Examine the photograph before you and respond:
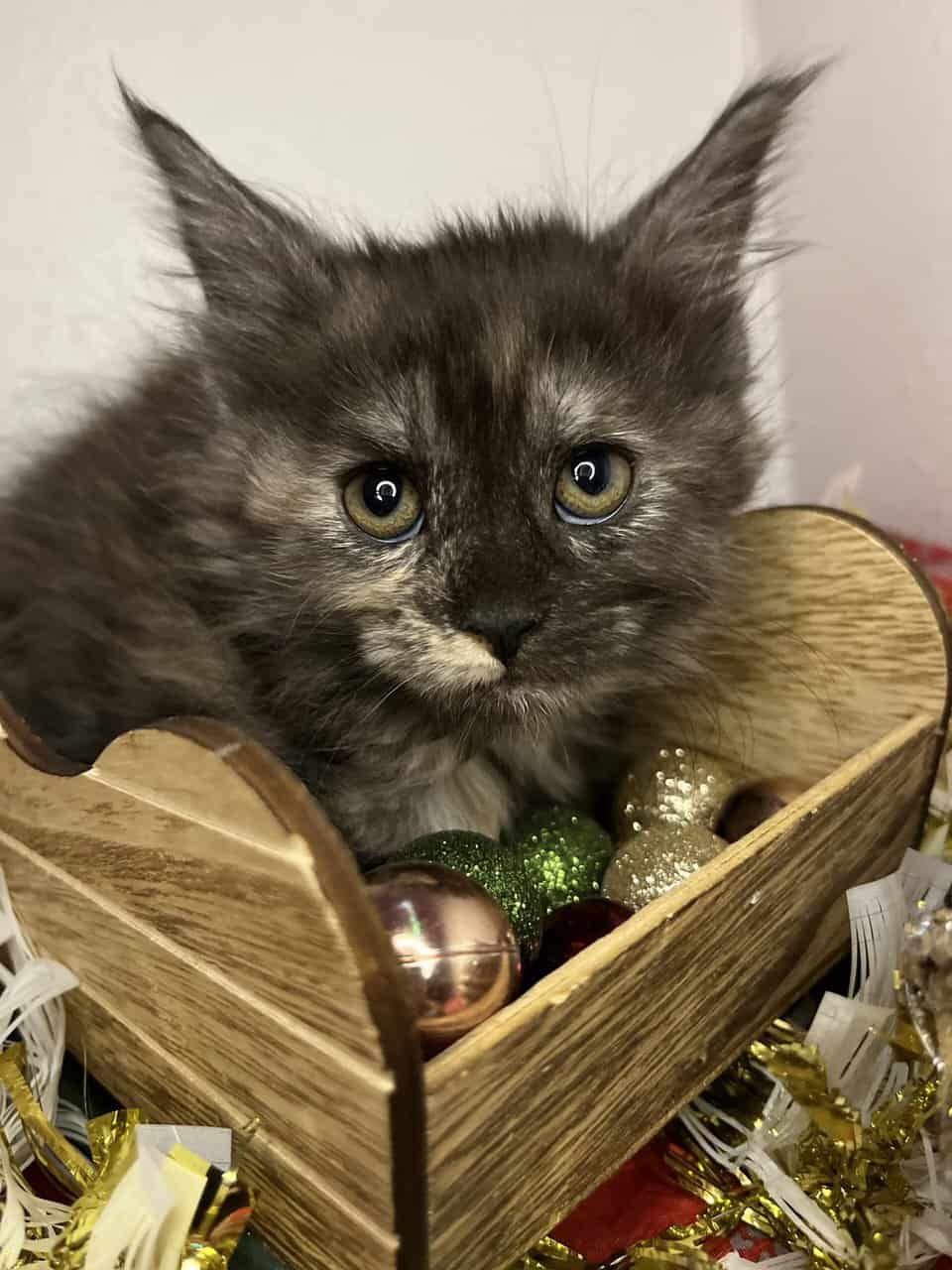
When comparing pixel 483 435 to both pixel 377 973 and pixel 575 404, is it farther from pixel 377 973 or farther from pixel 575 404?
pixel 377 973

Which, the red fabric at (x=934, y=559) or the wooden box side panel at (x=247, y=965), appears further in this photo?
the red fabric at (x=934, y=559)

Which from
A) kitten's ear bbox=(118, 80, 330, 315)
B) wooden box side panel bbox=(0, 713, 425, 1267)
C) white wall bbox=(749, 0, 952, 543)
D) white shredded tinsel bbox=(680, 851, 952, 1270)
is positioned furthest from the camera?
white wall bbox=(749, 0, 952, 543)

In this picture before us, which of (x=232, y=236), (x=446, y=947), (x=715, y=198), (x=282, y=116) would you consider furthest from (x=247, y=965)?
(x=282, y=116)

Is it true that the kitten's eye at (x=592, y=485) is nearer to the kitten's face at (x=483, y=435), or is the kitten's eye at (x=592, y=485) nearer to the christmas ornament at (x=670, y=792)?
the kitten's face at (x=483, y=435)

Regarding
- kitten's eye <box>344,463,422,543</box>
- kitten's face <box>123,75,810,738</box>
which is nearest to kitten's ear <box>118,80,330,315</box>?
kitten's face <box>123,75,810,738</box>

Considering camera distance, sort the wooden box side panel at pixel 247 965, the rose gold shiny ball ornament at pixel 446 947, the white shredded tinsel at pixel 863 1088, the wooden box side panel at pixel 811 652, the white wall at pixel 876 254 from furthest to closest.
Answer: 1. the white wall at pixel 876 254
2. the wooden box side panel at pixel 811 652
3. the white shredded tinsel at pixel 863 1088
4. the rose gold shiny ball ornament at pixel 446 947
5. the wooden box side panel at pixel 247 965

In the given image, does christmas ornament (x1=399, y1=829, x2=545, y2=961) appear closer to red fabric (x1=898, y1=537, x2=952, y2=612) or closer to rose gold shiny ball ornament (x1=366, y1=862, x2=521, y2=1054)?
rose gold shiny ball ornament (x1=366, y1=862, x2=521, y2=1054)

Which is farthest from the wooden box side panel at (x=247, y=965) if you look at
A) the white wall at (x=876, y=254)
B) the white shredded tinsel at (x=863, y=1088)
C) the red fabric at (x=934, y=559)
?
the white wall at (x=876, y=254)
